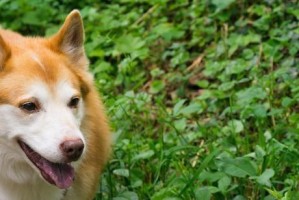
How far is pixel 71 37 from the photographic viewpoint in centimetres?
428

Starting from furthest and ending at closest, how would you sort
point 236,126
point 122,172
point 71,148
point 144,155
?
1. point 236,126
2. point 144,155
3. point 122,172
4. point 71,148

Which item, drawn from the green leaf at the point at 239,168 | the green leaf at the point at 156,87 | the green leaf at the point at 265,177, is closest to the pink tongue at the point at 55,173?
the green leaf at the point at 239,168

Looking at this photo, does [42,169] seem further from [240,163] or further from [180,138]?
[180,138]

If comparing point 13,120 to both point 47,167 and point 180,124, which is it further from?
point 180,124

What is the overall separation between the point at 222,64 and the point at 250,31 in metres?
0.60

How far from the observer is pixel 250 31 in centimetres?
662

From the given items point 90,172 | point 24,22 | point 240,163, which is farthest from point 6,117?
point 24,22

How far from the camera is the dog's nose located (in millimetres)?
3748

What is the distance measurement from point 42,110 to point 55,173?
0.34 meters

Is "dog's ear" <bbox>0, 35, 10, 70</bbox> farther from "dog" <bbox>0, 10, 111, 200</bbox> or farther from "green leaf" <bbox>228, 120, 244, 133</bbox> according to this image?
"green leaf" <bbox>228, 120, 244, 133</bbox>

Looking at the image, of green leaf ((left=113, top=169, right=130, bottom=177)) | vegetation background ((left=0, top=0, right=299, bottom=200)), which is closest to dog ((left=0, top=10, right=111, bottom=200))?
green leaf ((left=113, top=169, right=130, bottom=177))

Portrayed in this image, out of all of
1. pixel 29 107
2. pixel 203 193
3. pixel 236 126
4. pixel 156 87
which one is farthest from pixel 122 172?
pixel 156 87

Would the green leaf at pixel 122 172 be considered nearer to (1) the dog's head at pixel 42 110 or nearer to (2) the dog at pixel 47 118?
(2) the dog at pixel 47 118

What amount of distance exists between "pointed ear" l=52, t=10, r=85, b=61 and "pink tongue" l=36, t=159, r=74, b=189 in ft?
2.20
